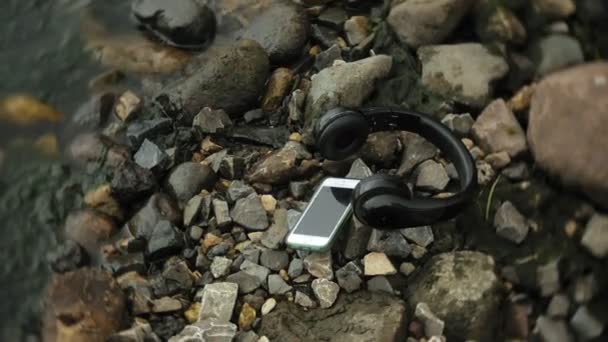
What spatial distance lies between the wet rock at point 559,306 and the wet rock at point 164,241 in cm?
124

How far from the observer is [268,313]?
2.35m

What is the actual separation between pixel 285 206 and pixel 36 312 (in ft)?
3.01

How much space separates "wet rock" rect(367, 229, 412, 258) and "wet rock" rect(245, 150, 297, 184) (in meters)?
0.43

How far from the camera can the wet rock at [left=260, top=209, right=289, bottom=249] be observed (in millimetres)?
2516

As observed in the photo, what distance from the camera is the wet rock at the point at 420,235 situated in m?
2.39

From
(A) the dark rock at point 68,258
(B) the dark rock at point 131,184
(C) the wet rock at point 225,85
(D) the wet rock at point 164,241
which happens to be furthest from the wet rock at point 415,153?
(A) the dark rock at point 68,258

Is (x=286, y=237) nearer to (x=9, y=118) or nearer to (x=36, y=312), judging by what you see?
(x=36, y=312)

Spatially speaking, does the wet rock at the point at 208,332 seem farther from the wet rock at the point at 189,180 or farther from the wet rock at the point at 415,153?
the wet rock at the point at 415,153

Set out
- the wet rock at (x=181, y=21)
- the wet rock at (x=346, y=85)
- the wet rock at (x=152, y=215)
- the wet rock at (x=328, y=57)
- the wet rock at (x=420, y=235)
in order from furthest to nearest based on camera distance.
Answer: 1. the wet rock at (x=181, y=21)
2. the wet rock at (x=328, y=57)
3. the wet rock at (x=346, y=85)
4. the wet rock at (x=152, y=215)
5. the wet rock at (x=420, y=235)

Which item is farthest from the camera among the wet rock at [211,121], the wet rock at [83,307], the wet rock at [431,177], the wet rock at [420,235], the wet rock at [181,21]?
the wet rock at [181,21]

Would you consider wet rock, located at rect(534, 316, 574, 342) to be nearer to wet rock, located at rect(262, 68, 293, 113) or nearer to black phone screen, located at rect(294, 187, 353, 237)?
black phone screen, located at rect(294, 187, 353, 237)

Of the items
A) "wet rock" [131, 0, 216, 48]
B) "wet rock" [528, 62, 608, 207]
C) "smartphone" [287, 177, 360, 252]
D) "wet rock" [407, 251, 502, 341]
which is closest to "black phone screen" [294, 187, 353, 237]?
"smartphone" [287, 177, 360, 252]

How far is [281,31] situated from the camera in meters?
3.15

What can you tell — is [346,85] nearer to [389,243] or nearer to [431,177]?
[431,177]
